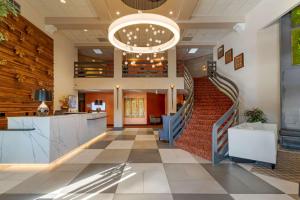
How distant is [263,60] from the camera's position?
23.1ft

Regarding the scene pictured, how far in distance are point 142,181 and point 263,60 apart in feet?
21.0

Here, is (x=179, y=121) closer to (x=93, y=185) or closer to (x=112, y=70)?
(x=93, y=185)

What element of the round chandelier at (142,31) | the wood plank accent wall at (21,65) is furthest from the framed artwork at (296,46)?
the wood plank accent wall at (21,65)

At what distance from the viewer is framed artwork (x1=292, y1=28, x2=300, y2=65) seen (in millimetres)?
5902

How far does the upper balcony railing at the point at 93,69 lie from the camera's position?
1171 cm

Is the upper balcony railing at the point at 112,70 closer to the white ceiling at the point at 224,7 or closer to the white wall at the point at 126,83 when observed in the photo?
the white wall at the point at 126,83

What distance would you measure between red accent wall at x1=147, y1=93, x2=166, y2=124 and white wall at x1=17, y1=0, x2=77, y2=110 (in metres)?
5.98

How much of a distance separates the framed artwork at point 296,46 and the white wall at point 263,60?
731 millimetres

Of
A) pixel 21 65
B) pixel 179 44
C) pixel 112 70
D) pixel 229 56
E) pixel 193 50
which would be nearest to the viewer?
pixel 21 65

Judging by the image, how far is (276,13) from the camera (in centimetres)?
605

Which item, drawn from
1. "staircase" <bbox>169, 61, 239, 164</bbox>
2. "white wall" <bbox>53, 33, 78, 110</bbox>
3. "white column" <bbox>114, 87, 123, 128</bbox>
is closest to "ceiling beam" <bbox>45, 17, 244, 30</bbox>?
"white wall" <bbox>53, 33, 78, 110</bbox>

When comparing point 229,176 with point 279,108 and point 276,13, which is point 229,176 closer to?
point 279,108

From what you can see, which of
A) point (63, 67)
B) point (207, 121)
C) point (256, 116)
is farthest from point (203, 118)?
point (63, 67)

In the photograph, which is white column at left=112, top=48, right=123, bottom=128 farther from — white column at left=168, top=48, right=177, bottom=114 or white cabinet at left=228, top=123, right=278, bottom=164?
white cabinet at left=228, top=123, right=278, bottom=164
